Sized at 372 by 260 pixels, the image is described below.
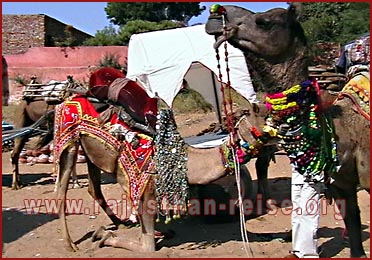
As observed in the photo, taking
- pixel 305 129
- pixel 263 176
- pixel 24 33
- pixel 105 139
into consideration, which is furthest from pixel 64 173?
pixel 24 33

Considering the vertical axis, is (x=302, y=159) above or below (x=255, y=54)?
below

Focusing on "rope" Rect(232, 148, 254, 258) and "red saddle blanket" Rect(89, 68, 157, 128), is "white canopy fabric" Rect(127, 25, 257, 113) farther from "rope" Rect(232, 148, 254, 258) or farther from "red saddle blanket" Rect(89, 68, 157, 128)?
"rope" Rect(232, 148, 254, 258)

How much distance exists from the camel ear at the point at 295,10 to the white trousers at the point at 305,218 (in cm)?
125

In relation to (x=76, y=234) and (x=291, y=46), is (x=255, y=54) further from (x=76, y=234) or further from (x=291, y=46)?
(x=76, y=234)

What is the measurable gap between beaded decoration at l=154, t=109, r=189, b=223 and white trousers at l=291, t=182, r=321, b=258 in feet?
4.06

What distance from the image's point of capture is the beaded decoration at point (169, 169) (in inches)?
202

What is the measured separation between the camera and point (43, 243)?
6.10 metres

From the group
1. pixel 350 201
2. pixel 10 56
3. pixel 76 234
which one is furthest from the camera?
pixel 10 56

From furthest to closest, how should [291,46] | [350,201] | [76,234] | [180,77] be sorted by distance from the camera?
1. [180,77]
2. [76,234]
3. [350,201]
4. [291,46]

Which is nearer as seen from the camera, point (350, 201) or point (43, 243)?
point (350, 201)

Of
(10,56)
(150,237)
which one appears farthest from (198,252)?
(10,56)

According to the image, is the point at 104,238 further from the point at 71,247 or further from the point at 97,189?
the point at 97,189

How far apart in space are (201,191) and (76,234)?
1.56 metres

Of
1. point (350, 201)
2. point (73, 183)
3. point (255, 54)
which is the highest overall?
point (255, 54)
